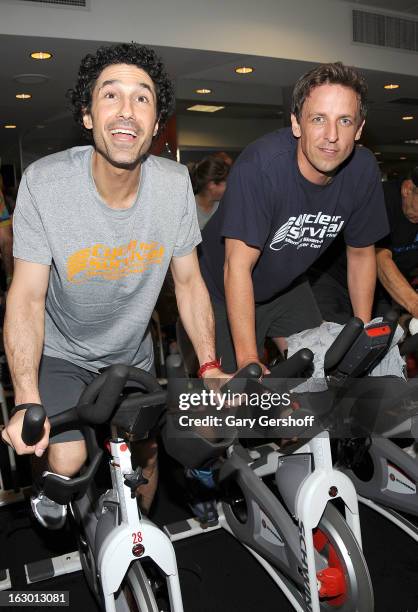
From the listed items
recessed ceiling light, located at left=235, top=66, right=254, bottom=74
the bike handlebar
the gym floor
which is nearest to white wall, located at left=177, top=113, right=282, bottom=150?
recessed ceiling light, located at left=235, top=66, right=254, bottom=74

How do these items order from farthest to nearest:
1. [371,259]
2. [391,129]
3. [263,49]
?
[391,129] → [263,49] → [371,259]

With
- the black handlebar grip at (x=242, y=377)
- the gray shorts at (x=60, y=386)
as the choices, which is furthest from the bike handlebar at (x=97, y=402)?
the gray shorts at (x=60, y=386)

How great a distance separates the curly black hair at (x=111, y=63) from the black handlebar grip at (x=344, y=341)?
88 cm

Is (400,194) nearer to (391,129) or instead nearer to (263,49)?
(263,49)

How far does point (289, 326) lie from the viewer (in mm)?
2367

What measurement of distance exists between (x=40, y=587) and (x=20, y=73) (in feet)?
15.7

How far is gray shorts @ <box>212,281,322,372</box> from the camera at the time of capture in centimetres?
233

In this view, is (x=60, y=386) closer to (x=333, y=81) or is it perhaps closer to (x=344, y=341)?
(x=344, y=341)

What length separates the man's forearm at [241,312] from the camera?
6.15 feet

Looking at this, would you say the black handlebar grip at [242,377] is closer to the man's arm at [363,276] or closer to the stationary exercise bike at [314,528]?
the stationary exercise bike at [314,528]

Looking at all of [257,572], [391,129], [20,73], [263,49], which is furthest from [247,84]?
[257,572]

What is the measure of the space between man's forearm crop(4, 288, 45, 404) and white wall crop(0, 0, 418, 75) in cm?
357

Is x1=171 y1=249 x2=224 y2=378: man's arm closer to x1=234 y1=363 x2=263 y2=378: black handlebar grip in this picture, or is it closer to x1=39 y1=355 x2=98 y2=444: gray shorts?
x1=39 y1=355 x2=98 y2=444: gray shorts

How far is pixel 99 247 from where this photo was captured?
5.51 ft
